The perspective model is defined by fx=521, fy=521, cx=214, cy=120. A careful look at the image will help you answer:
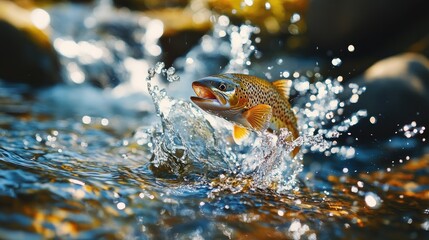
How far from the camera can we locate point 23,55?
36.2 ft

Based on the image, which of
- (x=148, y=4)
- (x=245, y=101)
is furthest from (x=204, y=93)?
(x=148, y=4)

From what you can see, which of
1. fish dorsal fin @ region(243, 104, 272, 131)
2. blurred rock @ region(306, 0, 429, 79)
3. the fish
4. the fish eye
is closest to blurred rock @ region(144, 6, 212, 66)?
blurred rock @ region(306, 0, 429, 79)

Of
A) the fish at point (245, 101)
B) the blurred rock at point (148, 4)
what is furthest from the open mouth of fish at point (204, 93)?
the blurred rock at point (148, 4)

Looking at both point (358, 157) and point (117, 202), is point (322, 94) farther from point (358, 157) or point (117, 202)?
point (117, 202)

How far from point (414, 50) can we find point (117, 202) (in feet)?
26.7

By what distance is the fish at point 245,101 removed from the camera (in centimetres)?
383

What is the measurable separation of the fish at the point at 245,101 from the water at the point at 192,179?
37 centimetres

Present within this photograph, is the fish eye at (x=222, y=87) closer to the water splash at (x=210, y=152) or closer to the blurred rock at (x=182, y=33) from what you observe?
the water splash at (x=210, y=152)

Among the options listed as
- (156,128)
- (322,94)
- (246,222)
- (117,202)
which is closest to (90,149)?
(156,128)

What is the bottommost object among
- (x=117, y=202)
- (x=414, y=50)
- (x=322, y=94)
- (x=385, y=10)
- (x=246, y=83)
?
(x=117, y=202)

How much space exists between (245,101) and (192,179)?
803mm

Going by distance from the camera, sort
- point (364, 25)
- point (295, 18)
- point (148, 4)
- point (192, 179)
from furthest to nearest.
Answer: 1. point (148, 4)
2. point (295, 18)
3. point (364, 25)
4. point (192, 179)

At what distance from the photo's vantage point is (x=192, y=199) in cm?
376

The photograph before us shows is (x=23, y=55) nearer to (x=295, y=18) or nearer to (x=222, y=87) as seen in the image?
(x=295, y=18)
